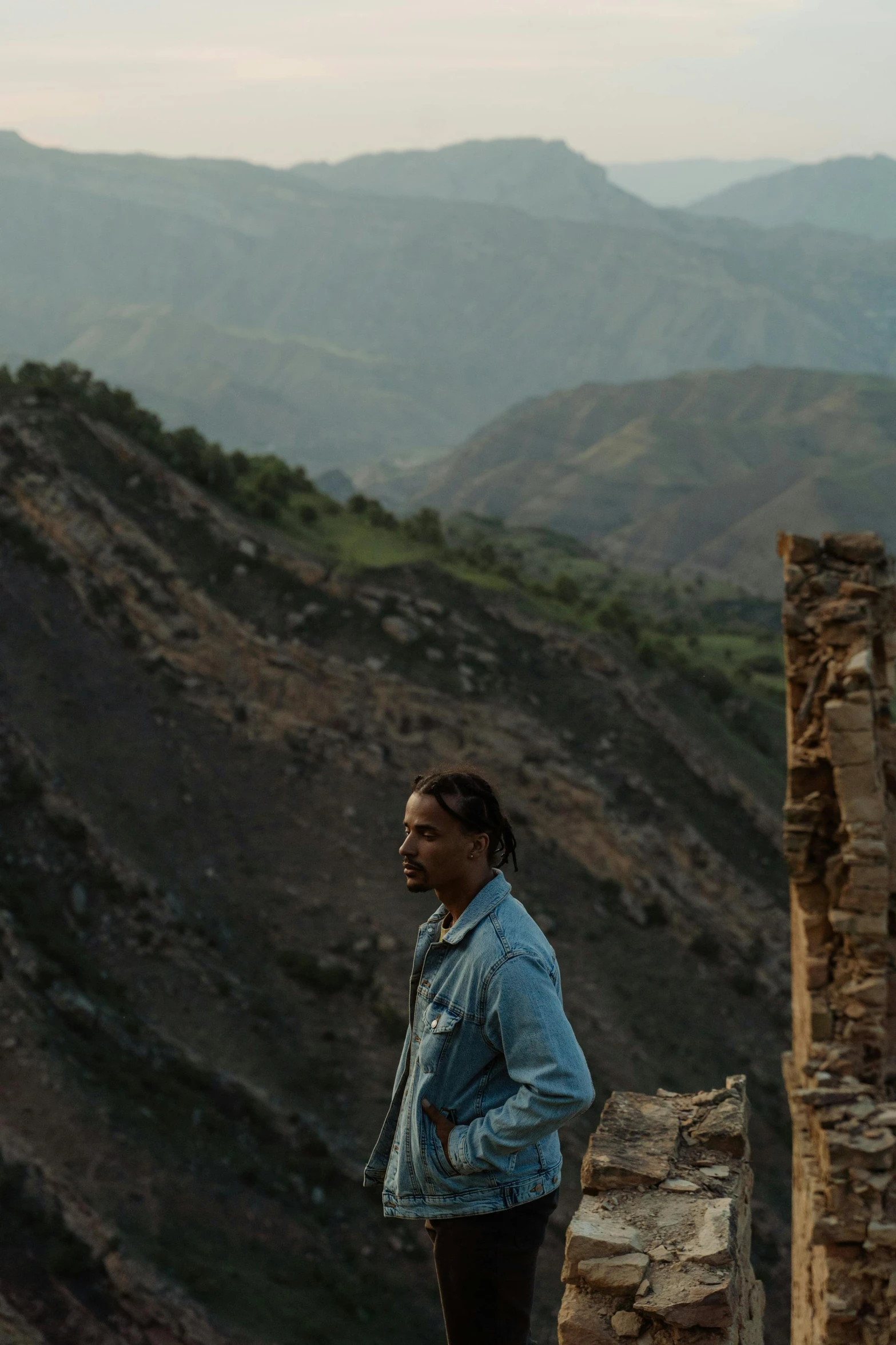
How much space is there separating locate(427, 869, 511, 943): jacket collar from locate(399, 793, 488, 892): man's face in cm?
10

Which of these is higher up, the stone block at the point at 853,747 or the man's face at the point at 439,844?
the stone block at the point at 853,747

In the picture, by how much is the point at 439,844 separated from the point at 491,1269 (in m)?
1.39

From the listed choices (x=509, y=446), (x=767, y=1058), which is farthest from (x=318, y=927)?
(x=509, y=446)

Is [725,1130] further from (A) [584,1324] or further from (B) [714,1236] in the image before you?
(A) [584,1324]

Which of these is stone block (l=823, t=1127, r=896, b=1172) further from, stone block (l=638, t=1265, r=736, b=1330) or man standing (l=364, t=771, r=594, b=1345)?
man standing (l=364, t=771, r=594, b=1345)

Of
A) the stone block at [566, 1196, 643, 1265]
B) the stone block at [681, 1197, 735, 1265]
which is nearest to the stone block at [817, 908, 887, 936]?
the stone block at [681, 1197, 735, 1265]

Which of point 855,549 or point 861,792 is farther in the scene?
point 855,549

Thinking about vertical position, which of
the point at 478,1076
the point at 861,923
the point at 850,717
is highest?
the point at 850,717

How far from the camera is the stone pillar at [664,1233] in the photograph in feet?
14.9

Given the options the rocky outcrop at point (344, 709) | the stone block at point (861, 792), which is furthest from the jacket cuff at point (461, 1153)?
the rocky outcrop at point (344, 709)

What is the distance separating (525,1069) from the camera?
149 inches

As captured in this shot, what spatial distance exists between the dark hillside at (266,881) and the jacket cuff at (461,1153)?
10.9 m

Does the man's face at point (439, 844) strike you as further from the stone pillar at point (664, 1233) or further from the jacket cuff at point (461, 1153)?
the stone pillar at point (664, 1233)

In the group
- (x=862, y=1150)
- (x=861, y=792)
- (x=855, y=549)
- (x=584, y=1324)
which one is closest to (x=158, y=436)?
(x=855, y=549)
